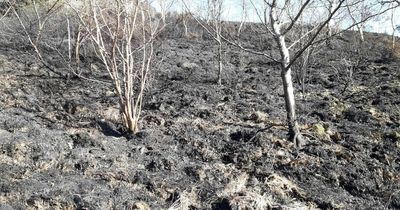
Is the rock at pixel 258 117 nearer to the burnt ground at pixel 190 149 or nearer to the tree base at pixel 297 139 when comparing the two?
the burnt ground at pixel 190 149

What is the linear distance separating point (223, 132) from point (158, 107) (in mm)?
1389

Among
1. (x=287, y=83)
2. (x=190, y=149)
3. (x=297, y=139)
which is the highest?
Result: (x=287, y=83)

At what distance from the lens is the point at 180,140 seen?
5.63 m

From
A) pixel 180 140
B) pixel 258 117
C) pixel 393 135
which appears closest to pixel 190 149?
pixel 180 140

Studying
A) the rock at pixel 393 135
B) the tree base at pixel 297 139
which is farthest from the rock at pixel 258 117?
the rock at pixel 393 135

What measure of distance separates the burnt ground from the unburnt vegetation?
17 mm

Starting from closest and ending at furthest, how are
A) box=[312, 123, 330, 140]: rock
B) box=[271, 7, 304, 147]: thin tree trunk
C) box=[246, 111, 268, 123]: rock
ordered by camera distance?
box=[271, 7, 304, 147]: thin tree trunk < box=[312, 123, 330, 140]: rock < box=[246, 111, 268, 123]: rock

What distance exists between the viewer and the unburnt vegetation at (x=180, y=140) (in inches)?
170

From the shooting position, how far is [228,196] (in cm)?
436

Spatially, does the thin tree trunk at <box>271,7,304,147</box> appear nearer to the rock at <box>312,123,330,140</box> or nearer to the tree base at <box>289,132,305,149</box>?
the tree base at <box>289,132,305,149</box>

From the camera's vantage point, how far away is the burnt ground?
4289 millimetres

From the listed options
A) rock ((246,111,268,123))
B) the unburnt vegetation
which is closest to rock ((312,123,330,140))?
the unburnt vegetation

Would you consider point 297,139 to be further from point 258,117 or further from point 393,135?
point 393,135

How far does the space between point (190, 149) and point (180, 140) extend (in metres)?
0.26
